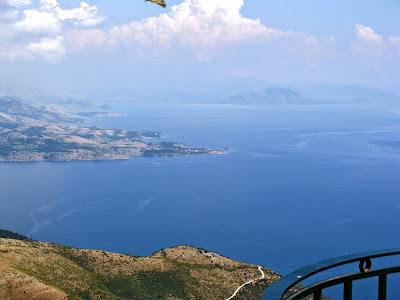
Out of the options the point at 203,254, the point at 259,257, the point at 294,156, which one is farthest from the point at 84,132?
the point at 203,254

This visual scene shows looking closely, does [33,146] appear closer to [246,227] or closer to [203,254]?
[246,227]

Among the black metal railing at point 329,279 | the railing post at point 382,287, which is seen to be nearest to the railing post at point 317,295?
the black metal railing at point 329,279

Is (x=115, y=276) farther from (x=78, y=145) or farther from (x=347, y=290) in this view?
(x=78, y=145)

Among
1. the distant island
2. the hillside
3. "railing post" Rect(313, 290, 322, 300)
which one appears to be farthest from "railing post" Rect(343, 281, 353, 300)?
the distant island

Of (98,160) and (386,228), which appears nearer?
(386,228)

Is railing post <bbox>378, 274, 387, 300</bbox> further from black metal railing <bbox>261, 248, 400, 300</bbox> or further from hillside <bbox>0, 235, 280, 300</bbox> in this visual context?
hillside <bbox>0, 235, 280, 300</bbox>

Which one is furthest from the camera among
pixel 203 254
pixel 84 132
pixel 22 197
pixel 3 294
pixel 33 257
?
pixel 84 132
